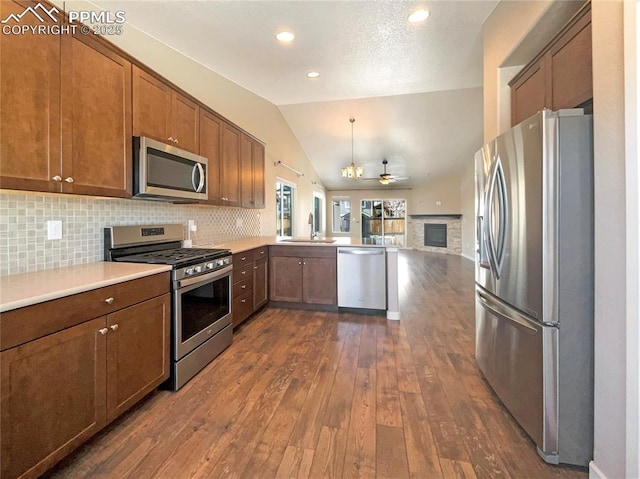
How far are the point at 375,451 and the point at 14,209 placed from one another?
2366 millimetres

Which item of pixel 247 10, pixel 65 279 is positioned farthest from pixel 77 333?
pixel 247 10

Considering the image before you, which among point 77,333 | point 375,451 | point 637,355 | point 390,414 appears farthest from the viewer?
point 390,414

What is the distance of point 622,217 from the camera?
1.17 m

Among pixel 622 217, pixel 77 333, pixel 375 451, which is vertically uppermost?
pixel 622 217

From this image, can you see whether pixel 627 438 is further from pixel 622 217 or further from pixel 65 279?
pixel 65 279

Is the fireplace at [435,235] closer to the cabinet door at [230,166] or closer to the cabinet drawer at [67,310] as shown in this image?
the cabinet door at [230,166]

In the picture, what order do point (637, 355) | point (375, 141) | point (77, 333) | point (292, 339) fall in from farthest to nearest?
point (375, 141), point (292, 339), point (77, 333), point (637, 355)

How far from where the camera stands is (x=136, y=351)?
174 cm

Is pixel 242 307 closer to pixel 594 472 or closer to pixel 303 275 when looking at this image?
pixel 303 275

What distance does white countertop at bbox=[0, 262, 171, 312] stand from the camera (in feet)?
4.00

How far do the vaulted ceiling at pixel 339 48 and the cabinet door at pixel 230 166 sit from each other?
75 centimetres

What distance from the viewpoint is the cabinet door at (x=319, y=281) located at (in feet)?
12.4

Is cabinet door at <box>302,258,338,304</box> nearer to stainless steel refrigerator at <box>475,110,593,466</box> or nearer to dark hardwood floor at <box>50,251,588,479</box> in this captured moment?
dark hardwood floor at <box>50,251,588,479</box>

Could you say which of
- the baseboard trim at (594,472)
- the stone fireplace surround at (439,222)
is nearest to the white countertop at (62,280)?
the baseboard trim at (594,472)
